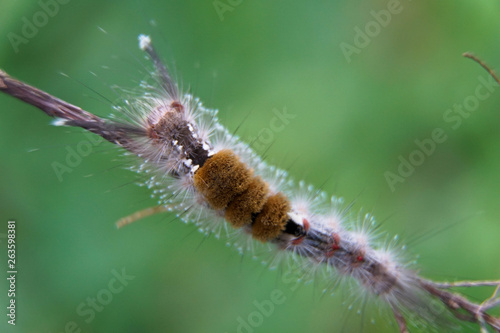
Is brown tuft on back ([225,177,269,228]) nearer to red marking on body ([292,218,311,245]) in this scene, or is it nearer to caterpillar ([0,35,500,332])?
caterpillar ([0,35,500,332])

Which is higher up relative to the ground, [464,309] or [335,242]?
[464,309]

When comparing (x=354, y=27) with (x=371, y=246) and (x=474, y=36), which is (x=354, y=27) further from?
(x=371, y=246)

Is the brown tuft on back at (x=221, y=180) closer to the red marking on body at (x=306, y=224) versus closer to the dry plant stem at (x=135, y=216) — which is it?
the red marking on body at (x=306, y=224)

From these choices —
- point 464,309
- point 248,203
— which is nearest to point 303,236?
point 248,203

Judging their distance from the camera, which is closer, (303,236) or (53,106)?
(53,106)

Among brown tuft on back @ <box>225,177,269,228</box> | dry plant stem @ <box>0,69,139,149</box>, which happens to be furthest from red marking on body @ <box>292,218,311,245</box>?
dry plant stem @ <box>0,69,139,149</box>

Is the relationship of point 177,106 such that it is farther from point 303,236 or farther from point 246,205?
point 303,236

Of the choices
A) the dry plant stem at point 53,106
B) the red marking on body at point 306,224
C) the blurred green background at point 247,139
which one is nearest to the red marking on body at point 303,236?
the red marking on body at point 306,224

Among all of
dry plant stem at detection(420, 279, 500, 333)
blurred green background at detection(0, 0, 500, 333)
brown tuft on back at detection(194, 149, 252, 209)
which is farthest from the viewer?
blurred green background at detection(0, 0, 500, 333)
